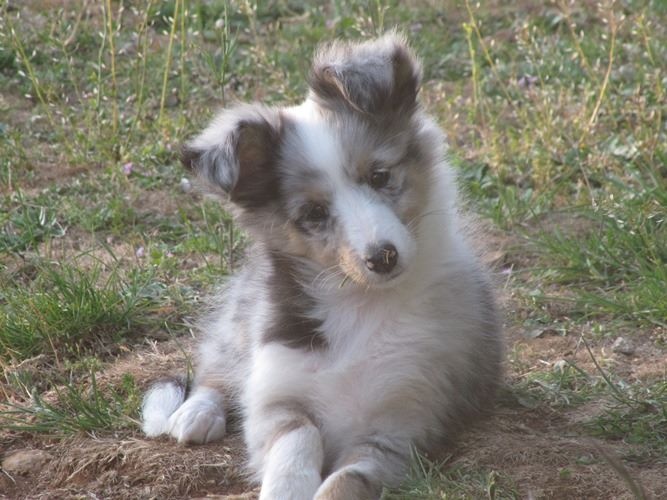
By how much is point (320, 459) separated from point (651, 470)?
102 cm

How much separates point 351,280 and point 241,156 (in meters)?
0.57

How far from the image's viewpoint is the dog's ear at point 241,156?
3785 mm

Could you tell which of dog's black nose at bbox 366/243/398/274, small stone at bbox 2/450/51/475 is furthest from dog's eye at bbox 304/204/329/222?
small stone at bbox 2/450/51/475

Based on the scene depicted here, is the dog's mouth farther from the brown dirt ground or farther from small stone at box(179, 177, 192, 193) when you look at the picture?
small stone at box(179, 177, 192, 193)

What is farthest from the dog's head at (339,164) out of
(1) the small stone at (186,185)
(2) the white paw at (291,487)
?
(1) the small stone at (186,185)

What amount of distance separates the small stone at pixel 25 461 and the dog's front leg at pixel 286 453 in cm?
75

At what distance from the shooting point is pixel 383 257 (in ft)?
11.6

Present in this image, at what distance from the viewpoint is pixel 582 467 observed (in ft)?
11.8

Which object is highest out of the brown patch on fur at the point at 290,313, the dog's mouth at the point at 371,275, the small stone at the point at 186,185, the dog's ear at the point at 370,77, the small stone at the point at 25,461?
the dog's ear at the point at 370,77

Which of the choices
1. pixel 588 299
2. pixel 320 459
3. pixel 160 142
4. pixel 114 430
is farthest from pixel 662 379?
pixel 160 142

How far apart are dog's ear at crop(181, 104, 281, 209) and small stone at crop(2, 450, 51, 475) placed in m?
1.12

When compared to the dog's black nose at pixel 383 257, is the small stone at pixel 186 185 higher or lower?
lower

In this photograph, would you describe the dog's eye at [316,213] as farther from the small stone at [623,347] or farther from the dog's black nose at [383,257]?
the small stone at [623,347]

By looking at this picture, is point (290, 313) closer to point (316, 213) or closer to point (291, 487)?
point (316, 213)
